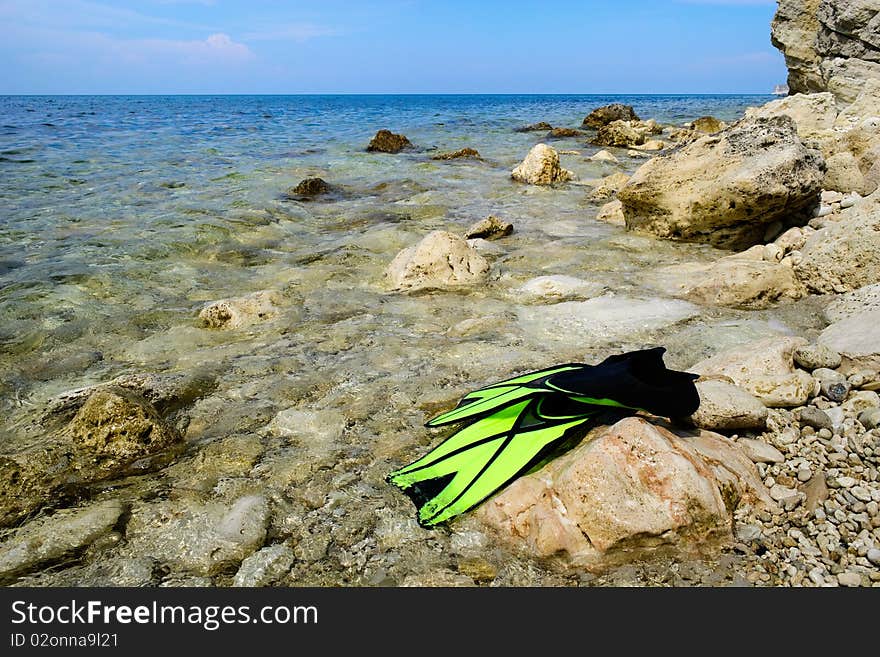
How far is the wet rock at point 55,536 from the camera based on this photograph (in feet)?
6.64

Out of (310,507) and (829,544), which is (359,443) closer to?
(310,507)

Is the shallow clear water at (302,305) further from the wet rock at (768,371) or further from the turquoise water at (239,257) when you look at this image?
the wet rock at (768,371)

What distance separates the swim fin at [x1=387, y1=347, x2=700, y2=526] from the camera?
87.4 inches

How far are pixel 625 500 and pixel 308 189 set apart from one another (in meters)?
9.41

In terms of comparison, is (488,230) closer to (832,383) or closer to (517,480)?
(832,383)

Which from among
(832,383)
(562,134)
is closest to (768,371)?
(832,383)

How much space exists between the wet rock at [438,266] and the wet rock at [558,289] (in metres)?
0.56

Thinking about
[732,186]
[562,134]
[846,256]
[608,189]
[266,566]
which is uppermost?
[562,134]

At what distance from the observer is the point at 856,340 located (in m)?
2.99

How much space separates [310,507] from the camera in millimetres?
2275

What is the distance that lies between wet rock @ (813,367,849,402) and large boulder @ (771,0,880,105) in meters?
12.6

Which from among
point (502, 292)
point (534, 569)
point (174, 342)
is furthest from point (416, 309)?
point (534, 569)

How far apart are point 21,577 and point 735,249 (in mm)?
6363

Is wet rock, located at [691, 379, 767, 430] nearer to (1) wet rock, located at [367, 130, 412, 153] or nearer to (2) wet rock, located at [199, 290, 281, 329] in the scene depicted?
(2) wet rock, located at [199, 290, 281, 329]
